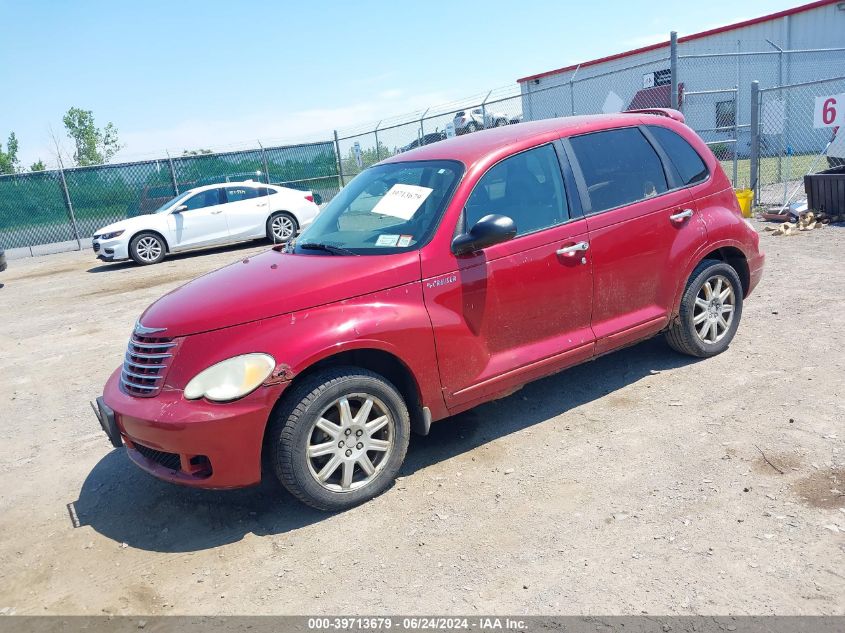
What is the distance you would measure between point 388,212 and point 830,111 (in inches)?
414

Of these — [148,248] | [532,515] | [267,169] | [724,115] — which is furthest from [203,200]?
[724,115]

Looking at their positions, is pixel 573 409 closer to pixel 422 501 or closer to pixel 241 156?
pixel 422 501

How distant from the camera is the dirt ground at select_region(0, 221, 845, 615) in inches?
117

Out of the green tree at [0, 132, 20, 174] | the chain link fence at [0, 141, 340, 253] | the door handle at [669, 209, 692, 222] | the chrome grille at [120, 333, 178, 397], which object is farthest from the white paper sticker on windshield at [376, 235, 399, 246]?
the green tree at [0, 132, 20, 174]

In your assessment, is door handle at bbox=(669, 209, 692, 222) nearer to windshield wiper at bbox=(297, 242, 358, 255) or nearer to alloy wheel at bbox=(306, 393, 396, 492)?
windshield wiper at bbox=(297, 242, 358, 255)

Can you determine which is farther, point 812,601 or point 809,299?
point 809,299

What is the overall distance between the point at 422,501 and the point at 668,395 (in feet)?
6.63

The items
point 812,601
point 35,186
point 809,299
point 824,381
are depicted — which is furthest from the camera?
point 35,186

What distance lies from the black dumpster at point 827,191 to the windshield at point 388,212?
26.3 feet

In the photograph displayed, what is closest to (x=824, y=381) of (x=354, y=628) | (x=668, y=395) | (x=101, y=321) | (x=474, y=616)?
(x=668, y=395)

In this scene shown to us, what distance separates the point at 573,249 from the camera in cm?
436

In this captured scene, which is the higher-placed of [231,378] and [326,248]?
[326,248]

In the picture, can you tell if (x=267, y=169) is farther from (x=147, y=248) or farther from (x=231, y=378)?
(x=231, y=378)

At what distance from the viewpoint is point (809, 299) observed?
6617mm
